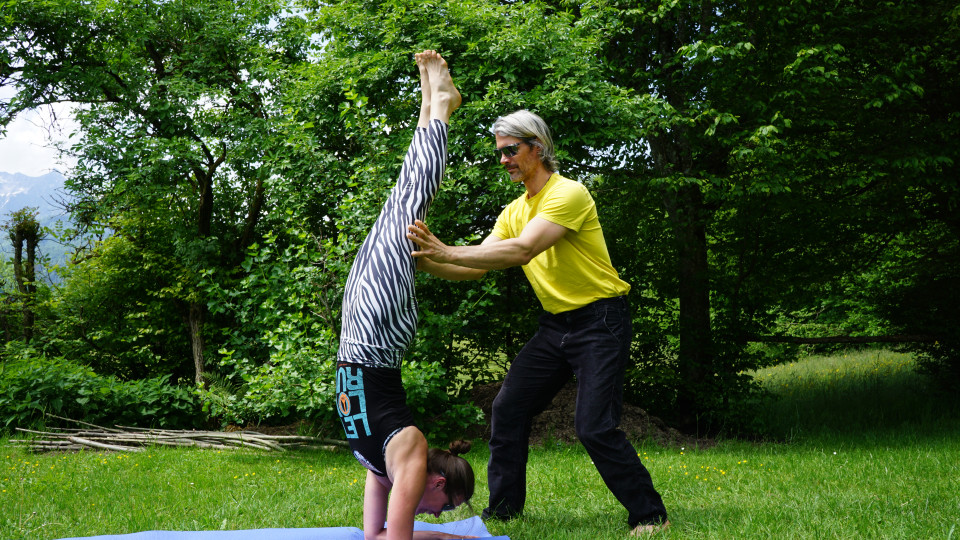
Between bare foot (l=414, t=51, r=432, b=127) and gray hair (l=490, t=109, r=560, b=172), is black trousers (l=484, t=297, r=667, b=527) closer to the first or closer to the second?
gray hair (l=490, t=109, r=560, b=172)

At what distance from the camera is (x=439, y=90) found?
9.75ft

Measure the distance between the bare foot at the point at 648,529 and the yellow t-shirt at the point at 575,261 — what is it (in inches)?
42.4

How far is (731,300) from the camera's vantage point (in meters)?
8.80

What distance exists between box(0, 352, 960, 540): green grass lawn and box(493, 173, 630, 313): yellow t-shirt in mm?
1147

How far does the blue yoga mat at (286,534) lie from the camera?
3398 mm

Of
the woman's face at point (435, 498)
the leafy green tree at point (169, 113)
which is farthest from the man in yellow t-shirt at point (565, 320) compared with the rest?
the leafy green tree at point (169, 113)

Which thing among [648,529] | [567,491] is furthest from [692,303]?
[648,529]

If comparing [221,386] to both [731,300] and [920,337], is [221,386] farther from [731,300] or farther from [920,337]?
[920,337]

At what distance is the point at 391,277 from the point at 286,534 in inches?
62.0

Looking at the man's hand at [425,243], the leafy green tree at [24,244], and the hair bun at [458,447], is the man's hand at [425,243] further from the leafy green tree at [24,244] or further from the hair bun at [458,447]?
the leafy green tree at [24,244]

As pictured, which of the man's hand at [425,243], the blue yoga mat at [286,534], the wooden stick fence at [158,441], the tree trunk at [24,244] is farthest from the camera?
the tree trunk at [24,244]

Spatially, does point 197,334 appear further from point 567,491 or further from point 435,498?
point 435,498

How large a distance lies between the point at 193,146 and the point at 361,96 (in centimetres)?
238

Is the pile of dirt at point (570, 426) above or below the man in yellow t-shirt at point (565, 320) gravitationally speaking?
below
